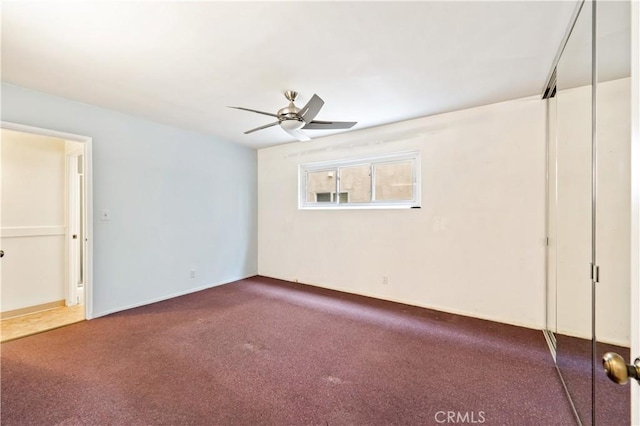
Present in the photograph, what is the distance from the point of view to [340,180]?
4.30 metres

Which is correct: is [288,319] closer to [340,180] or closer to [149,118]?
[340,180]

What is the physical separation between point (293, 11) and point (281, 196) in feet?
11.1

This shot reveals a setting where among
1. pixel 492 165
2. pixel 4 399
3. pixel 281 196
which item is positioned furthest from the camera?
pixel 281 196

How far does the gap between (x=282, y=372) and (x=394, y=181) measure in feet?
8.96

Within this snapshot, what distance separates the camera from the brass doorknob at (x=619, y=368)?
1.94 ft

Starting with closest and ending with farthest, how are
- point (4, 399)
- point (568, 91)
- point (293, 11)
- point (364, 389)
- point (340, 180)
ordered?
1. point (293, 11)
2. point (4, 399)
3. point (364, 389)
4. point (568, 91)
5. point (340, 180)

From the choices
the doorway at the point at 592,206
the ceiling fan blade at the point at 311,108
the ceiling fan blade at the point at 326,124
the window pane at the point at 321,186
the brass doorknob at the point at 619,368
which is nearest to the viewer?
the brass doorknob at the point at 619,368

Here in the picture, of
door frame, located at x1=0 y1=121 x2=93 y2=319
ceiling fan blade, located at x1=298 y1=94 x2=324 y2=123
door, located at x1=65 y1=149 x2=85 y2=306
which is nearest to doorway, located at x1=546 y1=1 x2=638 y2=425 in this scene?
ceiling fan blade, located at x1=298 y1=94 x2=324 y2=123

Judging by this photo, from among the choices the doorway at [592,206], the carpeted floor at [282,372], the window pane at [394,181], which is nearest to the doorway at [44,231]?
the carpeted floor at [282,372]

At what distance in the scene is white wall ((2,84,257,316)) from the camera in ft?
10.00

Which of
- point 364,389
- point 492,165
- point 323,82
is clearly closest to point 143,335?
point 364,389

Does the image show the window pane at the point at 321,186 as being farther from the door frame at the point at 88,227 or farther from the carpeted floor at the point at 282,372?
the door frame at the point at 88,227

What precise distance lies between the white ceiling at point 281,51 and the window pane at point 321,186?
151 cm

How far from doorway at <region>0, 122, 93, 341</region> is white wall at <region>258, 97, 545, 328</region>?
3103 millimetres
